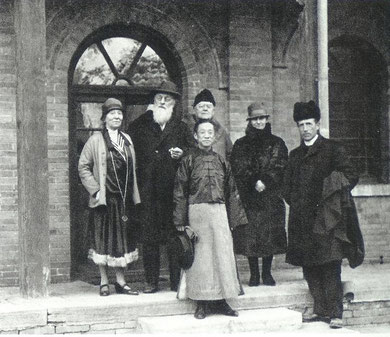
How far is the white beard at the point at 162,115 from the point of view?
24.4ft

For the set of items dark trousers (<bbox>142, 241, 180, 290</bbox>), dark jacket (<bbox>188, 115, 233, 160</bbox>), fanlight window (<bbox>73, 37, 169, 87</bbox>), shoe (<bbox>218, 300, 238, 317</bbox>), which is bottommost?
shoe (<bbox>218, 300, 238, 317</bbox>)

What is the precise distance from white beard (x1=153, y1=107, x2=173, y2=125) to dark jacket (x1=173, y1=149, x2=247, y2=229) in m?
0.68

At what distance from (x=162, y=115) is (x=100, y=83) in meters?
2.06

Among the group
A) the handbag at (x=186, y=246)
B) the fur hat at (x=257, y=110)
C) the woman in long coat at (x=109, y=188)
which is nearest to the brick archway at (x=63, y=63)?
the woman in long coat at (x=109, y=188)

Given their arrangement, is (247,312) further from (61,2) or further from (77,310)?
(61,2)

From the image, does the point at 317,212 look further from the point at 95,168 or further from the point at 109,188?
the point at 95,168

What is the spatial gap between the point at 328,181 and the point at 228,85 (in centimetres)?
290

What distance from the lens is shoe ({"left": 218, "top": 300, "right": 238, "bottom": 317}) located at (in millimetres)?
6914

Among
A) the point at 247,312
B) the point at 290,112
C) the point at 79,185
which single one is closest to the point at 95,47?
the point at 79,185

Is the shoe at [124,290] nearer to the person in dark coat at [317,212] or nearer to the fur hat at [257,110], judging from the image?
the person in dark coat at [317,212]

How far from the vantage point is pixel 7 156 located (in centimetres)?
854

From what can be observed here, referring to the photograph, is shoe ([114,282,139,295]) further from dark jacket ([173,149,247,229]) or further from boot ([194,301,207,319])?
dark jacket ([173,149,247,229])

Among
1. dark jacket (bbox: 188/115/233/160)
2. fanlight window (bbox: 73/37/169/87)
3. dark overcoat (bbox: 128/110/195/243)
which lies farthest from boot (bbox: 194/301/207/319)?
fanlight window (bbox: 73/37/169/87)

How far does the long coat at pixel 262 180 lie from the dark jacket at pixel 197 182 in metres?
1.00
